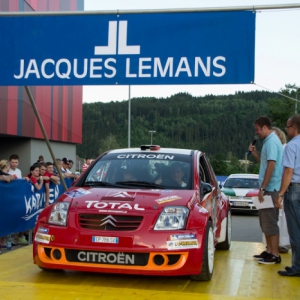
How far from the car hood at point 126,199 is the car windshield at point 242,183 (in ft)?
46.2

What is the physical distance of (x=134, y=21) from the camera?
7.58 metres

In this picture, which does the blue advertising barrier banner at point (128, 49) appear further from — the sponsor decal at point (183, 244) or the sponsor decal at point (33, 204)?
the sponsor decal at point (33, 204)

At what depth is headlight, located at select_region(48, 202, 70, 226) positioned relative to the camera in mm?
5914

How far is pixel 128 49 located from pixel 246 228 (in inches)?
330

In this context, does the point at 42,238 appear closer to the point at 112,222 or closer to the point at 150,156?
the point at 112,222

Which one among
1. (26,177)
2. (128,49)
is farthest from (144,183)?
(26,177)

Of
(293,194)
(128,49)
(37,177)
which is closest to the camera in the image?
(293,194)

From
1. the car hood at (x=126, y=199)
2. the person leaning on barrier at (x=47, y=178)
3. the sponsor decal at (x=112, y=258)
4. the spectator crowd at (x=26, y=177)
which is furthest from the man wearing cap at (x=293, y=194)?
the person leaning on barrier at (x=47, y=178)

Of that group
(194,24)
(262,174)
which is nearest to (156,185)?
(262,174)

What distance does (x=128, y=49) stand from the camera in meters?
7.55

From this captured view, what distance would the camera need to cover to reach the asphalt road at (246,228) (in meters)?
12.2

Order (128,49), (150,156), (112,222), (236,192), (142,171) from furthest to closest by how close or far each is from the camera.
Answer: (236,192) → (128,49) → (150,156) → (142,171) → (112,222)

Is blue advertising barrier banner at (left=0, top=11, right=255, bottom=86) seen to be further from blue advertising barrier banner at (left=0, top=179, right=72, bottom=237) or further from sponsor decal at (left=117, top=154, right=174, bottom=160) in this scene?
blue advertising barrier banner at (left=0, top=179, right=72, bottom=237)

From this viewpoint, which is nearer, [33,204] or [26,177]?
[26,177]
